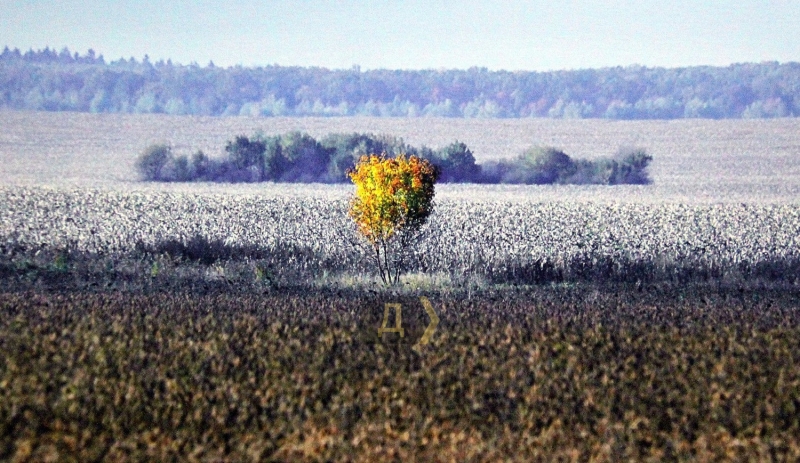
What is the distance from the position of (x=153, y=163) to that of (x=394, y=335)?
52545mm

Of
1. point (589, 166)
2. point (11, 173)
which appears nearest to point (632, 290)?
point (589, 166)

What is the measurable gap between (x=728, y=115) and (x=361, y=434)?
371 feet

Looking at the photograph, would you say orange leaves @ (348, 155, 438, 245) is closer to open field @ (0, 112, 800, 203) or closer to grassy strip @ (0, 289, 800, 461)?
grassy strip @ (0, 289, 800, 461)

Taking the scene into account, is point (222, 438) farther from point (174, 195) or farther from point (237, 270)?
point (174, 195)

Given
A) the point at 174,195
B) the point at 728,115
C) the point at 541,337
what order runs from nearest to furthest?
the point at 541,337, the point at 174,195, the point at 728,115

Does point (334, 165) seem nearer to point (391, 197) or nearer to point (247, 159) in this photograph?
point (247, 159)

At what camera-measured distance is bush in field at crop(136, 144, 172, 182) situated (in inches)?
2621

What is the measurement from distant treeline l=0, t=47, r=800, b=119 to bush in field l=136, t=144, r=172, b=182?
51192 millimetres

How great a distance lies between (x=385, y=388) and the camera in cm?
1336

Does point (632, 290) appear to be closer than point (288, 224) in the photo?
Yes

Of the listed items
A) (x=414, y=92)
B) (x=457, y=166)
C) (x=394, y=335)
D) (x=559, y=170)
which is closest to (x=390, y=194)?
(x=394, y=335)

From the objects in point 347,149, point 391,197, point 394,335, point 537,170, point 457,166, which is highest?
point 347,149

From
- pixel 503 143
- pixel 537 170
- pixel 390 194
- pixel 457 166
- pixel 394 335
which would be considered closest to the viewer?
pixel 394 335

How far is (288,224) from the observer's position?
38156 mm
